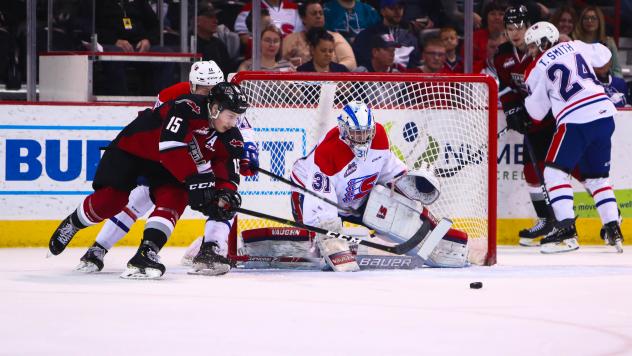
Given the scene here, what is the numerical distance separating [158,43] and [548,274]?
3.00 meters

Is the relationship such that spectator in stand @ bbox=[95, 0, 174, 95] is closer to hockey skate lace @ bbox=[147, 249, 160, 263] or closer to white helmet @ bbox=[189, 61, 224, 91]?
white helmet @ bbox=[189, 61, 224, 91]

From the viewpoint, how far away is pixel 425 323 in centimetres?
433

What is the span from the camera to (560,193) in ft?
23.1

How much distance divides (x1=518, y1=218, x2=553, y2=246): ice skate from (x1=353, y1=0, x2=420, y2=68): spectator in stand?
1510mm

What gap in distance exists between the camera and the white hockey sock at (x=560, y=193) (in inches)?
277

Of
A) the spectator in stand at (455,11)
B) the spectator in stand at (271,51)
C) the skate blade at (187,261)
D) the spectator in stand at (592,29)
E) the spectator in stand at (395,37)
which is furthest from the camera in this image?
the spectator in stand at (455,11)

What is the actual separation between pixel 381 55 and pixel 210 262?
2830 millimetres

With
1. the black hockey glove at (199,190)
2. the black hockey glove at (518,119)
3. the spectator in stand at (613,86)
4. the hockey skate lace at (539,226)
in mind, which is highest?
the spectator in stand at (613,86)

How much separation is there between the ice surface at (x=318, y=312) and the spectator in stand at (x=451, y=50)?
2.17 metres

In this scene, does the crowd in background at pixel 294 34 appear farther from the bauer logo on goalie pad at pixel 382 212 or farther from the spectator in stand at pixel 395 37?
the bauer logo on goalie pad at pixel 382 212

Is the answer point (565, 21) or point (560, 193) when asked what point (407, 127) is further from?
Result: point (565, 21)

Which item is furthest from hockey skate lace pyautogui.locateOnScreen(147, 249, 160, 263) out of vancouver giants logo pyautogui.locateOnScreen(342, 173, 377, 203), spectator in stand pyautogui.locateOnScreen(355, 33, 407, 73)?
spectator in stand pyautogui.locateOnScreen(355, 33, 407, 73)

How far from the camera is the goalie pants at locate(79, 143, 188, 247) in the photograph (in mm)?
5762

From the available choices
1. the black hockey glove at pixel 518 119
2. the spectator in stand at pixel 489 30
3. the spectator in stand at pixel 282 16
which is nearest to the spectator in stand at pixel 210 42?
the spectator in stand at pixel 282 16
